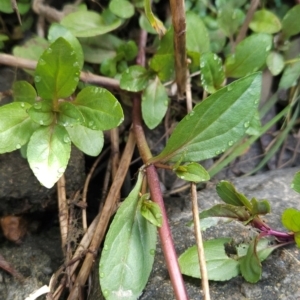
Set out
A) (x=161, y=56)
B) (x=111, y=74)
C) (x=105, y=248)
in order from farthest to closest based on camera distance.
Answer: (x=111, y=74) → (x=161, y=56) → (x=105, y=248)

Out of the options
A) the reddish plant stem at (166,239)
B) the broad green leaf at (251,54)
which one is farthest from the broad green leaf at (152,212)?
the broad green leaf at (251,54)

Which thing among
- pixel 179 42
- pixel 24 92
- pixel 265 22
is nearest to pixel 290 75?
pixel 265 22

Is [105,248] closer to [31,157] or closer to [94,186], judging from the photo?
[31,157]

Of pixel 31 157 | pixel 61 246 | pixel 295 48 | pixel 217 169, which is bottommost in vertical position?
pixel 61 246

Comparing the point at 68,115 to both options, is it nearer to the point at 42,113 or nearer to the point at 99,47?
the point at 42,113

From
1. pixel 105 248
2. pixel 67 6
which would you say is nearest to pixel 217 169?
pixel 105 248

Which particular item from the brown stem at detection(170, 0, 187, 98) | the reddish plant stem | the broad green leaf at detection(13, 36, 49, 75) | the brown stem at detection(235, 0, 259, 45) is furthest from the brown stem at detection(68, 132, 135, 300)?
the brown stem at detection(235, 0, 259, 45)
